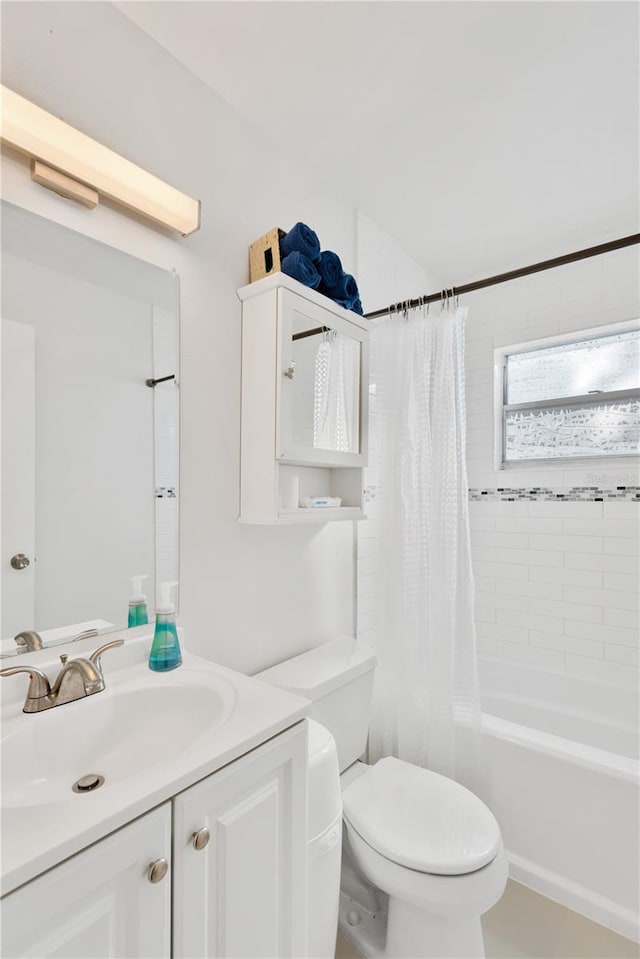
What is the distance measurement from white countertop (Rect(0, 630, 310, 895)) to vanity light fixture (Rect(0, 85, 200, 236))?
3.35 feet

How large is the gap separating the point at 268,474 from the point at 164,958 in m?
0.97

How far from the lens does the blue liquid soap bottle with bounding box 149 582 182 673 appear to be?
108cm

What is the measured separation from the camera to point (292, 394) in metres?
1.36

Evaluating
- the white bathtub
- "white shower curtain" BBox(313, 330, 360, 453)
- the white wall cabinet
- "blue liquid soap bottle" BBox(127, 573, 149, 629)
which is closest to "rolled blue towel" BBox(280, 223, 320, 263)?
"white shower curtain" BBox(313, 330, 360, 453)

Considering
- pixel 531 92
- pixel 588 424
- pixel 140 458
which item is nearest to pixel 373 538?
pixel 140 458

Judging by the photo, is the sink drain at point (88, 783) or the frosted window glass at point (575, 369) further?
the frosted window glass at point (575, 369)

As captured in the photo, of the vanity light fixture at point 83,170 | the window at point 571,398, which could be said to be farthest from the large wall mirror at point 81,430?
the window at point 571,398

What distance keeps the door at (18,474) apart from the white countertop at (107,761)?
0.35 feet

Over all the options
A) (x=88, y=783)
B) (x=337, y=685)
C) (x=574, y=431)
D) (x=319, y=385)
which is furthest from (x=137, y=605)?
(x=574, y=431)

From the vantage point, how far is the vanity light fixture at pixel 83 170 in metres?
0.93

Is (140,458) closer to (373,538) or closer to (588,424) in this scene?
(373,538)

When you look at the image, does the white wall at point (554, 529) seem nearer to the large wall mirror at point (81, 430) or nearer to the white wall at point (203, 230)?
the white wall at point (203, 230)

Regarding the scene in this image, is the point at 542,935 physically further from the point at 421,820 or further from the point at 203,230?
the point at 203,230

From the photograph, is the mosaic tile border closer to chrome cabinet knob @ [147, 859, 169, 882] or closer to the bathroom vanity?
the bathroom vanity
